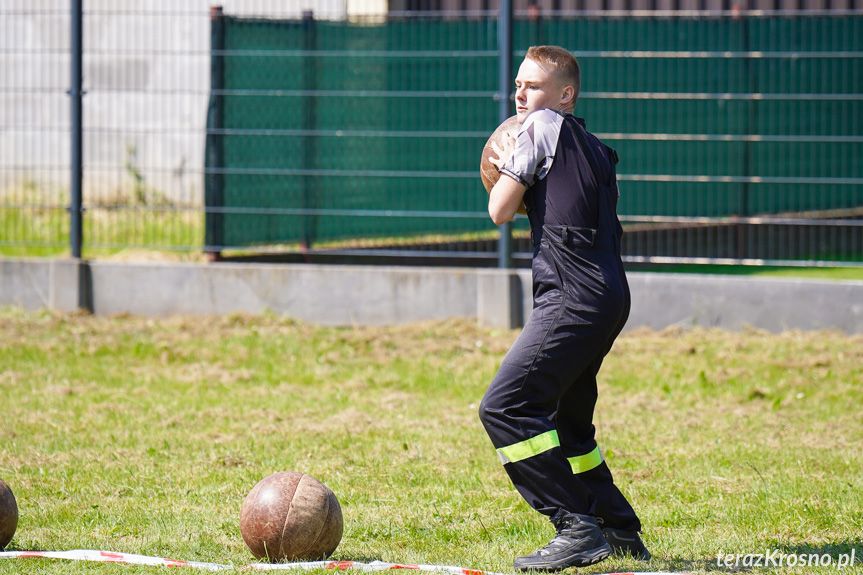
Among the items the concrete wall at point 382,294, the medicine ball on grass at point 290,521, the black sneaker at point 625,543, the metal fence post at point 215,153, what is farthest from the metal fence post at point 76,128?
the black sneaker at point 625,543

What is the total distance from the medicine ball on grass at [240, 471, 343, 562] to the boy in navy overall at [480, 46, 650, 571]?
0.69 metres

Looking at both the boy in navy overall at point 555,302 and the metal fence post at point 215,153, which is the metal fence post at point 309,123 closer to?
the metal fence post at point 215,153

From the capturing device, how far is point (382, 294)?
955cm

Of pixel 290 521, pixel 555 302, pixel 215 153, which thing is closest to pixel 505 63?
pixel 215 153

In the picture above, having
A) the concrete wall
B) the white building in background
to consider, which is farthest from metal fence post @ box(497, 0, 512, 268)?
the white building in background

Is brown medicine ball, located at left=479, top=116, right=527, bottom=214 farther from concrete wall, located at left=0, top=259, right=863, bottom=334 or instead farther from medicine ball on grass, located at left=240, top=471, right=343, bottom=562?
concrete wall, located at left=0, top=259, right=863, bottom=334

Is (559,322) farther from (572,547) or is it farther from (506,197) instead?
(572,547)

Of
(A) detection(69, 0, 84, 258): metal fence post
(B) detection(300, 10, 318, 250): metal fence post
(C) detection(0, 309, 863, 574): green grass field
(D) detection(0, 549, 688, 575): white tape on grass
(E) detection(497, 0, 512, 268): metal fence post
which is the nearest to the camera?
(D) detection(0, 549, 688, 575): white tape on grass

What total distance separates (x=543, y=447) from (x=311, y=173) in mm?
6311

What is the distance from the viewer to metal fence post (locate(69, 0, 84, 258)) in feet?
33.0

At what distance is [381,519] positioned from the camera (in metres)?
4.64

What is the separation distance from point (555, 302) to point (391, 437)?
241 cm

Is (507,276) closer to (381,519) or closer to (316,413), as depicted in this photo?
(316,413)

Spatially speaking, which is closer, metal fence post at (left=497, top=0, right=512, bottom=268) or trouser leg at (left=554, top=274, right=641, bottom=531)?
trouser leg at (left=554, top=274, right=641, bottom=531)
